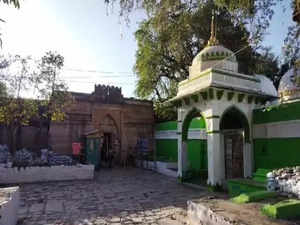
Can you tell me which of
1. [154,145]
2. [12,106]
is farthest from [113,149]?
[12,106]

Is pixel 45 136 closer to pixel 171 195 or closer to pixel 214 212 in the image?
pixel 171 195

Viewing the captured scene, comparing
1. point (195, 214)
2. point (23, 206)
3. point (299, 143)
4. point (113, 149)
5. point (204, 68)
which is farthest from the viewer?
point (113, 149)

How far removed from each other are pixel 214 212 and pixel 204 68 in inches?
290

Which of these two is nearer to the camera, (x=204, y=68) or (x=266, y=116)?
(x=266, y=116)

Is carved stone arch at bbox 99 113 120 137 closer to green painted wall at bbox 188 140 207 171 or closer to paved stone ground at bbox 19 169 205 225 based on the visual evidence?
green painted wall at bbox 188 140 207 171

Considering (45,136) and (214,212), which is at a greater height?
(45,136)

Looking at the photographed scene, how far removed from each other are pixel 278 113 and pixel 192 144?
5.62 m

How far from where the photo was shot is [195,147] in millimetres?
13438

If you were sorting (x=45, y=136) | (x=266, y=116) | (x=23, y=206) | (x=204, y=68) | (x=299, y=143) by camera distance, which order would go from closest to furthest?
(x=23, y=206) < (x=299, y=143) < (x=266, y=116) < (x=204, y=68) < (x=45, y=136)

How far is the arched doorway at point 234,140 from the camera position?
9680 millimetres

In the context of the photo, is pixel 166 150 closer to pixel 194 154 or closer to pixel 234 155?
pixel 194 154

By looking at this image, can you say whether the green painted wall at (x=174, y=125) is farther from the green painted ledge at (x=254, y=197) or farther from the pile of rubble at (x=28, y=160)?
the green painted ledge at (x=254, y=197)

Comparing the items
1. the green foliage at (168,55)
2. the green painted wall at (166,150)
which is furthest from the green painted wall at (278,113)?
the green foliage at (168,55)

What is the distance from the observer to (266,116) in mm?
9250
